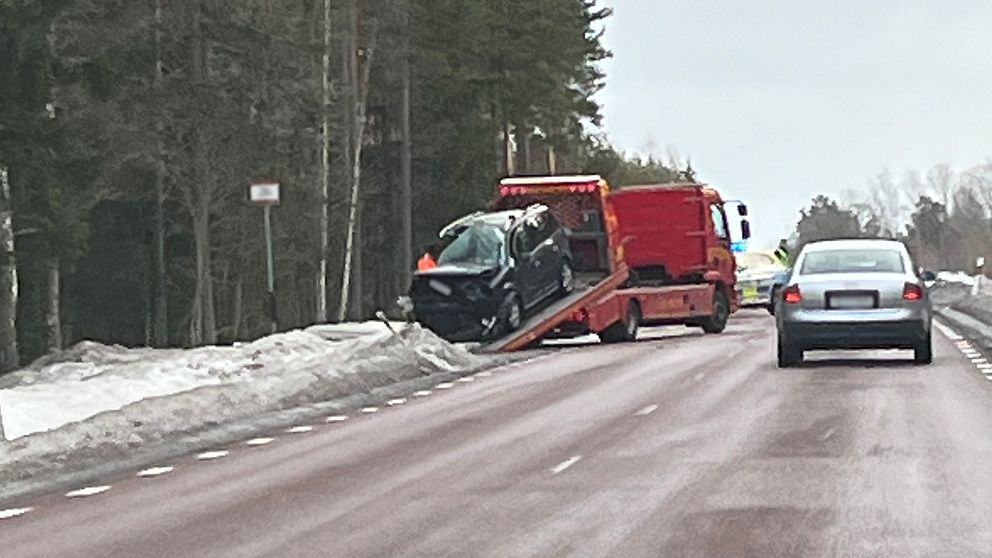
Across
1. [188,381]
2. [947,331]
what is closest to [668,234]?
[947,331]

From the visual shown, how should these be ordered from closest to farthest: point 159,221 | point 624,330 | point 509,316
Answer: point 509,316 < point 624,330 < point 159,221

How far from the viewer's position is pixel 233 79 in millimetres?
55969

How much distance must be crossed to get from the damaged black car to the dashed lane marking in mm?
17913

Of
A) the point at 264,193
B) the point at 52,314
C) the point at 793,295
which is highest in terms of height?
the point at 264,193

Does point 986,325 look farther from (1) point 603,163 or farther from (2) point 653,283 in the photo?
(1) point 603,163

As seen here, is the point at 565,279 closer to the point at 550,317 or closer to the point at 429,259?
the point at 550,317

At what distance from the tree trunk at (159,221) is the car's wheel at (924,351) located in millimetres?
28188

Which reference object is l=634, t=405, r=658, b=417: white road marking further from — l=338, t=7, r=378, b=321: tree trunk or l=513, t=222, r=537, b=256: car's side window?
l=338, t=7, r=378, b=321: tree trunk

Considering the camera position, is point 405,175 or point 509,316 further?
point 405,175

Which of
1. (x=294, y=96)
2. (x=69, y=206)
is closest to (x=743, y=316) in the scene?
(x=294, y=96)

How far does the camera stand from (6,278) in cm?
3916

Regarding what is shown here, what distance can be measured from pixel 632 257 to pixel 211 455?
2341 centimetres

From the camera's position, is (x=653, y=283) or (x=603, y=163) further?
(x=603, y=163)

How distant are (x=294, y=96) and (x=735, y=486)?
4421 cm
